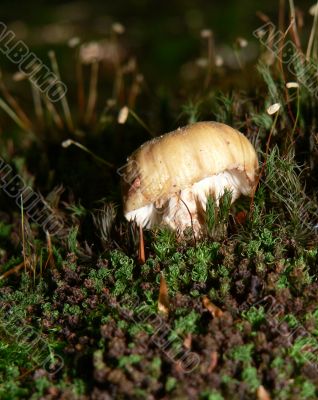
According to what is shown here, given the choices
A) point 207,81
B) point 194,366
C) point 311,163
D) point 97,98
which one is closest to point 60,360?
point 194,366

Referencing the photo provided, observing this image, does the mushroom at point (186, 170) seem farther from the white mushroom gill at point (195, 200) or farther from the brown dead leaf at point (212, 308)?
the brown dead leaf at point (212, 308)

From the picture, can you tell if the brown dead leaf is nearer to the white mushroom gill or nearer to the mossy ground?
the mossy ground

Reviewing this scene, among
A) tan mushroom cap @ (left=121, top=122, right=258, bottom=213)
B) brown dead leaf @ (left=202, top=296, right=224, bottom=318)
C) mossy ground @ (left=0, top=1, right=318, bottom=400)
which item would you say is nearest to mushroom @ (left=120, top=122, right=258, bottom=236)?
tan mushroom cap @ (left=121, top=122, right=258, bottom=213)

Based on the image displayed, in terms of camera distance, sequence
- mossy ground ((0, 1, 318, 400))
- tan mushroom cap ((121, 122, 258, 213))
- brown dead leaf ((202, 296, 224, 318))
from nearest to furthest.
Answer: mossy ground ((0, 1, 318, 400)) < brown dead leaf ((202, 296, 224, 318)) < tan mushroom cap ((121, 122, 258, 213))

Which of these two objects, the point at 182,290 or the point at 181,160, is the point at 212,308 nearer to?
the point at 182,290

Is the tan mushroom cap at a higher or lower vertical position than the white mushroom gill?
higher

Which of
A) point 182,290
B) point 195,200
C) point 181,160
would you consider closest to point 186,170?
point 181,160
